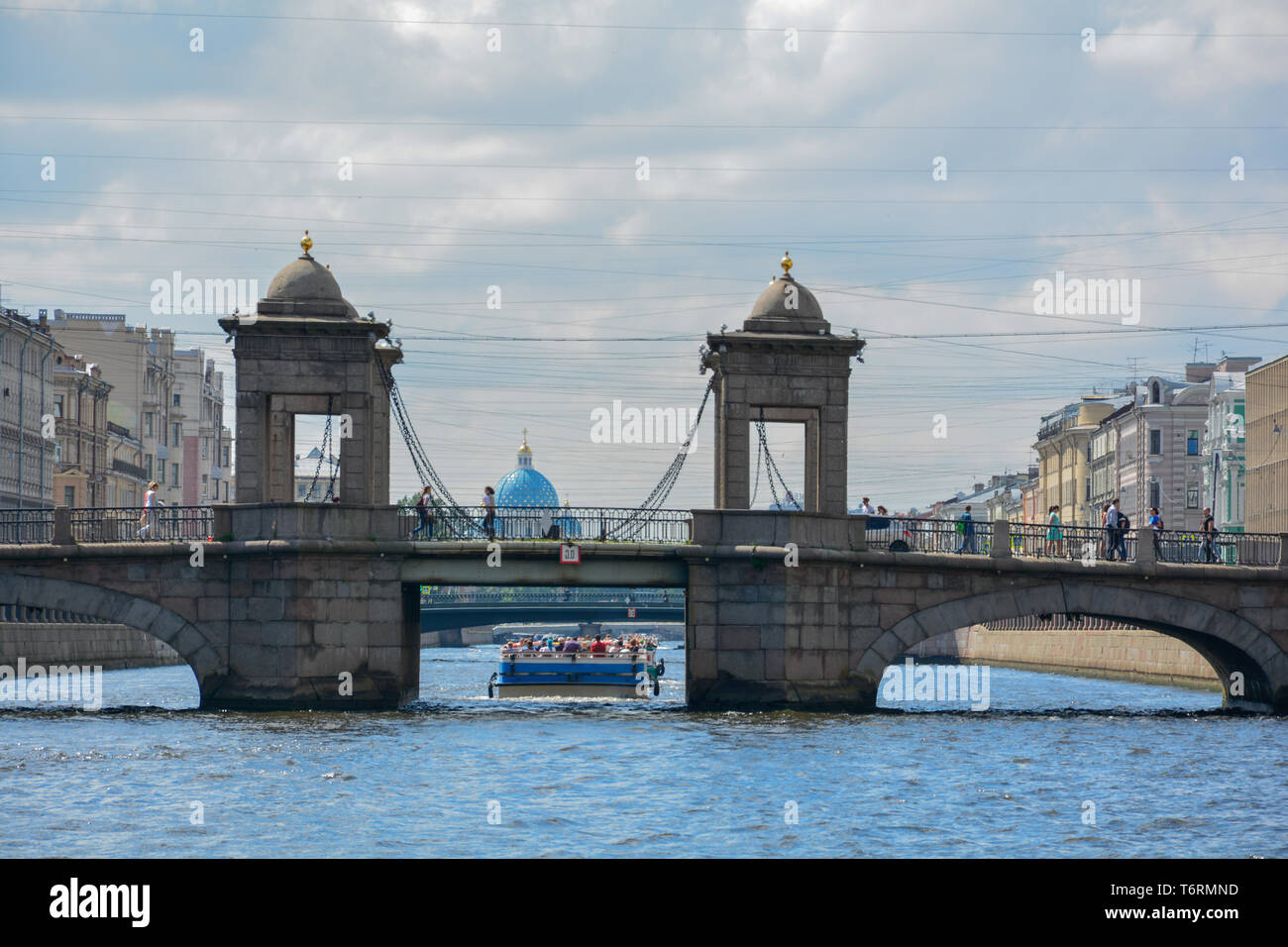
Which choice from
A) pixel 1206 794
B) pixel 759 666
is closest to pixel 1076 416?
pixel 759 666

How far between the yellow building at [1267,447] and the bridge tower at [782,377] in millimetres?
37020

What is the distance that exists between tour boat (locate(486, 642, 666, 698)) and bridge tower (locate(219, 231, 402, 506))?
54.6 feet

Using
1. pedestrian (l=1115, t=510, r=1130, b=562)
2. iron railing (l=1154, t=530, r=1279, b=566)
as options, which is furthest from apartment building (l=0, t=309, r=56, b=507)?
iron railing (l=1154, t=530, r=1279, b=566)

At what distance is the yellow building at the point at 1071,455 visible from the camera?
357 feet

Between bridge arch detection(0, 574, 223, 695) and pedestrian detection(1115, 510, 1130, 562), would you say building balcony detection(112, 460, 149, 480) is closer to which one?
bridge arch detection(0, 574, 223, 695)

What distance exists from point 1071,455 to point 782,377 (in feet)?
245

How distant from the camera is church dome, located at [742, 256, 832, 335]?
4091cm

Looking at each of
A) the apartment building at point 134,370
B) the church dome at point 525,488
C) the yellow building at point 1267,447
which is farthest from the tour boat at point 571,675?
the church dome at point 525,488

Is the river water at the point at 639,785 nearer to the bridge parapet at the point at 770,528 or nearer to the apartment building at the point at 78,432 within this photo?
the bridge parapet at the point at 770,528

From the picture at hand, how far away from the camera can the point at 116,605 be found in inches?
1593
